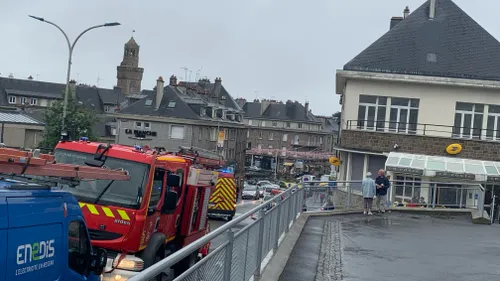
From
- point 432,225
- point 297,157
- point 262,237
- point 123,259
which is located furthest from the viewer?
point 297,157

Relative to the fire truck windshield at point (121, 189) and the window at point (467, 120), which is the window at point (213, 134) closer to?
the window at point (467, 120)

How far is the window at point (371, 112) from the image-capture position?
1406 inches

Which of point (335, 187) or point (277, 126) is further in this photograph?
point (277, 126)

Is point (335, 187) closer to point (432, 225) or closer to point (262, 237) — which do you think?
point (432, 225)

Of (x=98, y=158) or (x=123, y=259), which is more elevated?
(x=98, y=158)

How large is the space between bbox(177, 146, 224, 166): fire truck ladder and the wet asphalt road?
3026mm

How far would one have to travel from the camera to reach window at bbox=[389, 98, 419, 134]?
35438 mm

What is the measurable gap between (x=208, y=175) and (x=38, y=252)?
26.5ft

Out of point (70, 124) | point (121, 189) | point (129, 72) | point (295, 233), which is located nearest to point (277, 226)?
point (121, 189)

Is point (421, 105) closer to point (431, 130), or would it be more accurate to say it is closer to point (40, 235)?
point (431, 130)

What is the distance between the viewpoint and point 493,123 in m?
34.8

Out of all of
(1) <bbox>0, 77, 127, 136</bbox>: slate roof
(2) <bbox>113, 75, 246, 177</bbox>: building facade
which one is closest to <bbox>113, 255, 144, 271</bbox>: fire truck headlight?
Result: (2) <bbox>113, 75, 246, 177</bbox>: building facade

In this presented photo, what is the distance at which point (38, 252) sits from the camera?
6.91m

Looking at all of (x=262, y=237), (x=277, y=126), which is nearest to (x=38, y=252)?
(x=262, y=237)
